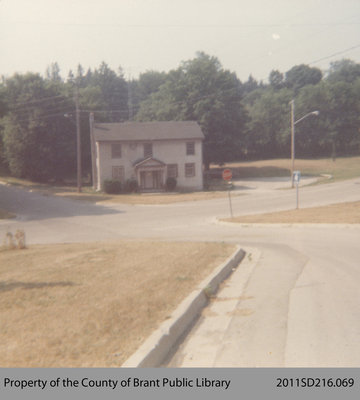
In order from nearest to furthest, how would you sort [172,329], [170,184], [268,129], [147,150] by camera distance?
[172,329], [170,184], [147,150], [268,129]

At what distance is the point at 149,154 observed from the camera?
2108 inches

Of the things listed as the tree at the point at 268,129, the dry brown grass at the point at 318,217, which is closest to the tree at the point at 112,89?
the tree at the point at 268,129

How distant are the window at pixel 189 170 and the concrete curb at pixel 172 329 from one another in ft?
145

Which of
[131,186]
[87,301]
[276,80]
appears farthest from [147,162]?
[276,80]

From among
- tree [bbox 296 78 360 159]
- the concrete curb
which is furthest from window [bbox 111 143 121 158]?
tree [bbox 296 78 360 159]

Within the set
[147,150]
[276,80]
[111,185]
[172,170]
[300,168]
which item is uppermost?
[276,80]

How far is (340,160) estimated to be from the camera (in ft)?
281

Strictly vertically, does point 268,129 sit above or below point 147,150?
above

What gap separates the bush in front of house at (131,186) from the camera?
168 ft

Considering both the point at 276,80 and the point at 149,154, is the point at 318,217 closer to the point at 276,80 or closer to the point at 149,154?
the point at 149,154

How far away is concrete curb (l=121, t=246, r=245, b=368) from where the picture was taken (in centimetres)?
537

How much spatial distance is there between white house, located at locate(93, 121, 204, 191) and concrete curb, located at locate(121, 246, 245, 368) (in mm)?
42482

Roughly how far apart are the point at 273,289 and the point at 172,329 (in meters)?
3.88

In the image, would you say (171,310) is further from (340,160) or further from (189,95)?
(340,160)
